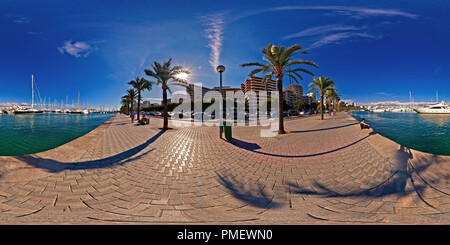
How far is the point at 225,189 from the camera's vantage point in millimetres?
3494

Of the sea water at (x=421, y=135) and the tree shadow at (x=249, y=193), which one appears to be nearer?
the tree shadow at (x=249, y=193)

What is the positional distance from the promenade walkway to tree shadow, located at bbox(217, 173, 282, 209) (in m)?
0.02

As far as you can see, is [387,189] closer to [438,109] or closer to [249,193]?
[249,193]

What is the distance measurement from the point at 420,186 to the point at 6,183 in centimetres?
935

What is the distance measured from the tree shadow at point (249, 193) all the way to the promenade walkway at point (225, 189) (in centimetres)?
2

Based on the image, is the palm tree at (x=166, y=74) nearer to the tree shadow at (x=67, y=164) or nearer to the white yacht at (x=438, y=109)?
the tree shadow at (x=67, y=164)

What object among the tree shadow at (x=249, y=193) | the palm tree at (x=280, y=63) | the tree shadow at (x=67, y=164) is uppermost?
the palm tree at (x=280, y=63)

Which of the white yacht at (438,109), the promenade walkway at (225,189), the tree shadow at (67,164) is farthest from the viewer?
the white yacht at (438,109)

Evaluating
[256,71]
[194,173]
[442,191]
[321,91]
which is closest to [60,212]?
[194,173]

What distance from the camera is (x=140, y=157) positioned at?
19.0 ft

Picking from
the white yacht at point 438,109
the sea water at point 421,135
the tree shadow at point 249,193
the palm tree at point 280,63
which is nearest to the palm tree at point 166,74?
the palm tree at point 280,63

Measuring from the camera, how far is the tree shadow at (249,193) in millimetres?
2990
